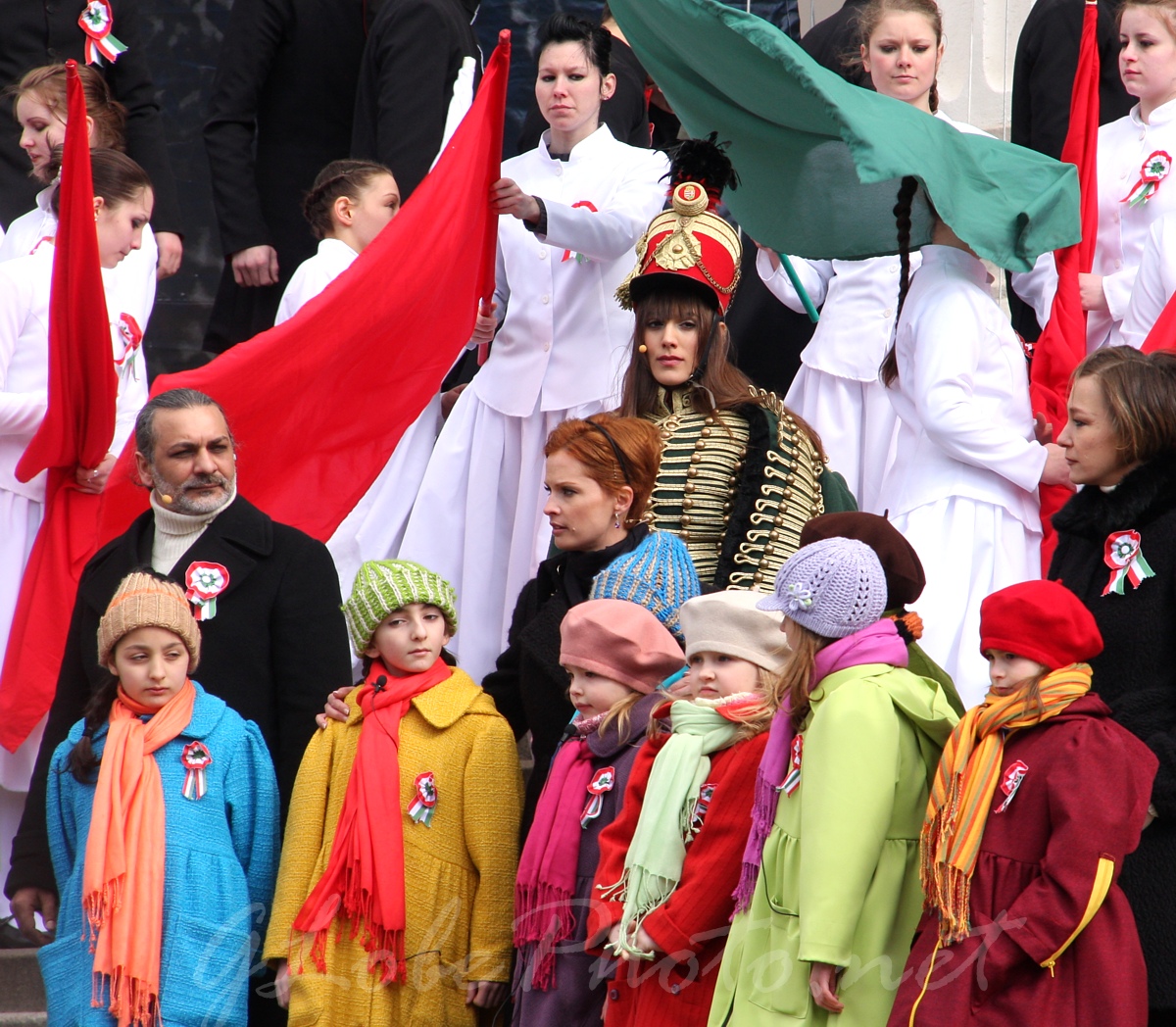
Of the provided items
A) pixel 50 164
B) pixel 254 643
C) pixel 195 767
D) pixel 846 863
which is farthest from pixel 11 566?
pixel 846 863

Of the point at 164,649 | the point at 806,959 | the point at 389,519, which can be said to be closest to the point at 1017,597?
the point at 806,959

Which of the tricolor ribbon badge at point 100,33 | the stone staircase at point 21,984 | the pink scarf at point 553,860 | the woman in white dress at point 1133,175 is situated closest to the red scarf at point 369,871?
the pink scarf at point 553,860

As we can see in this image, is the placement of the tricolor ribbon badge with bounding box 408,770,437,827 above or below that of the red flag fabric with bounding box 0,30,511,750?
below

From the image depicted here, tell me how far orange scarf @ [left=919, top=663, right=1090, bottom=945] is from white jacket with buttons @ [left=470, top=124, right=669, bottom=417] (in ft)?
10.7

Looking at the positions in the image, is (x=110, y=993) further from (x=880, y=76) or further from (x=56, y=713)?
(x=880, y=76)

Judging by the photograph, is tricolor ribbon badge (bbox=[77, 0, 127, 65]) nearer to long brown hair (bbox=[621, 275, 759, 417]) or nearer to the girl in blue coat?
long brown hair (bbox=[621, 275, 759, 417])

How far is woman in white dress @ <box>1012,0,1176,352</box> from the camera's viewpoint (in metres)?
6.89

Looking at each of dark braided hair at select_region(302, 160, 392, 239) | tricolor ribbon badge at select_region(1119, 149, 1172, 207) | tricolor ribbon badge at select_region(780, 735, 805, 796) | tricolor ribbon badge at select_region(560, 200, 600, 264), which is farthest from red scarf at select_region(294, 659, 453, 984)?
tricolor ribbon badge at select_region(1119, 149, 1172, 207)

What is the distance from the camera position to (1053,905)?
3904 millimetres

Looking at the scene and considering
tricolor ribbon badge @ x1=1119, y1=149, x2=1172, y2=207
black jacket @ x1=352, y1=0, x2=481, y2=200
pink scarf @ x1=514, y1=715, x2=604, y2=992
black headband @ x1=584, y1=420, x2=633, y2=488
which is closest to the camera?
pink scarf @ x1=514, y1=715, x2=604, y2=992

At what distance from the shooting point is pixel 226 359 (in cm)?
666

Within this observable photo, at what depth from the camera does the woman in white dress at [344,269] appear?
752cm

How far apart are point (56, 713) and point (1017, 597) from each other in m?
2.77

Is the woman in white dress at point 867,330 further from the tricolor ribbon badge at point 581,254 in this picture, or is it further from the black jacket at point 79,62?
the black jacket at point 79,62
